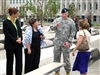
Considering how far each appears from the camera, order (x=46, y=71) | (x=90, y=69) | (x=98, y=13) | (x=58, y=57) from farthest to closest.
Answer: (x=98, y=13) → (x=90, y=69) → (x=58, y=57) → (x=46, y=71)

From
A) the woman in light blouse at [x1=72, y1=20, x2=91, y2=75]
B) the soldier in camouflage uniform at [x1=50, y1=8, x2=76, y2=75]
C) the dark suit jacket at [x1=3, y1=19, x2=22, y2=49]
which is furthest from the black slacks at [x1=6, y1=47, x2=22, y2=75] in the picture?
the woman in light blouse at [x1=72, y1=20, x2=91, y2=75]

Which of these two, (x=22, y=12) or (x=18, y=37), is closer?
(x=18, y=37)

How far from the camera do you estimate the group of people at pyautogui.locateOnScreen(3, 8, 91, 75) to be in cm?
809

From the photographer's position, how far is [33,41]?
8609 millimetres

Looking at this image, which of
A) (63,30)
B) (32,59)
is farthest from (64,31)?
(32,59)

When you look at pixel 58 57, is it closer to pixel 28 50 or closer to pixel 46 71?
pixel 28 50

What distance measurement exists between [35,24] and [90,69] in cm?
335

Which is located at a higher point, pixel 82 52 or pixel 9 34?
pixel 9 34

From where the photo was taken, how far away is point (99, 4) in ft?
359

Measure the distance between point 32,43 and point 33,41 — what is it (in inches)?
→ 2.3

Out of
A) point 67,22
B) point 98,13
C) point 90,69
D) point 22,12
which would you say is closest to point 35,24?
point 67,22

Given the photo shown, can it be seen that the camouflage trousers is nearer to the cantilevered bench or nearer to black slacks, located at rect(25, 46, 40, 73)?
black slacks, located at rect(25, 46, 40, 73)

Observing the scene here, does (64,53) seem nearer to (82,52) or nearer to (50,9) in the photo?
(82,52)

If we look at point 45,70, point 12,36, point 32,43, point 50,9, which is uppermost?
point 50,9
